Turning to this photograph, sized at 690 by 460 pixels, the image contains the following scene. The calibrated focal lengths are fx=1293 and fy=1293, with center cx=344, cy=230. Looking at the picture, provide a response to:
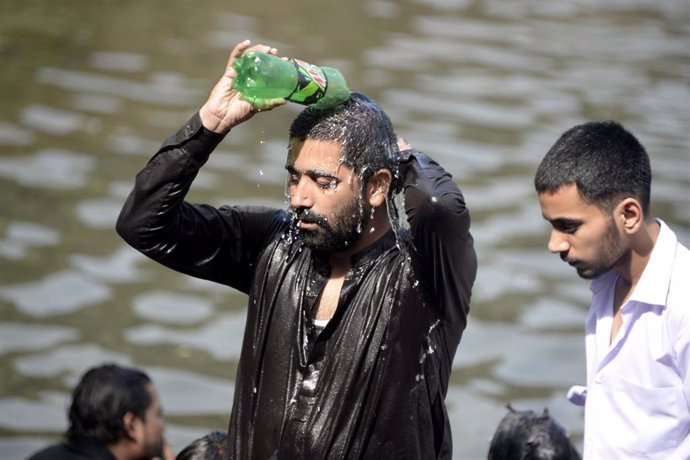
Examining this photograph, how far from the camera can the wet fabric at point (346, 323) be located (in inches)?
144

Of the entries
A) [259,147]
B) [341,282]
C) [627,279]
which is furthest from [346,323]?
[259,147]

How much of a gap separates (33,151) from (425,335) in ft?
23.0

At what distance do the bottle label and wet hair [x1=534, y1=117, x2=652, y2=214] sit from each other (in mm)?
686

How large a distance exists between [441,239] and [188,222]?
0.78 meters

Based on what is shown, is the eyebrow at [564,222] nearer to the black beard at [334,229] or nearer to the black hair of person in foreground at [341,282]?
the black hair of person in foreground at [341,282]

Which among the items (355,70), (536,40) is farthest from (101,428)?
(536,40)

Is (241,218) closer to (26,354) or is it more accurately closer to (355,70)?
(26,354)

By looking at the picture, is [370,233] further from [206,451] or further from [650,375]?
[206,451]

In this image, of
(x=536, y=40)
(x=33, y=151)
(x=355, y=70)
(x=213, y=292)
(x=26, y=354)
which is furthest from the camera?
(x=536, y=40)

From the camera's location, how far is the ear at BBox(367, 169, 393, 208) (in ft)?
12.3

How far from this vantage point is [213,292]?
347 inches

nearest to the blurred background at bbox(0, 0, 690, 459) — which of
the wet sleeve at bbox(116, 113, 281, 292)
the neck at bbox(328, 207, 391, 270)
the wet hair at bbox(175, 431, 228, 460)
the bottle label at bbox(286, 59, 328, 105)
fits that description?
the wet hair at bbox(175, 431, 228, 460)

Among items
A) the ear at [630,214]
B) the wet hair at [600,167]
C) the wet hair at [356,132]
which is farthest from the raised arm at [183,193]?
the ear at [630,214]

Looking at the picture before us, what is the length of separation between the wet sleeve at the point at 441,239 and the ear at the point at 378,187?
53mm
